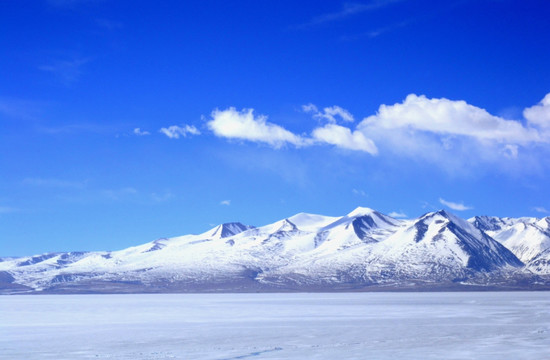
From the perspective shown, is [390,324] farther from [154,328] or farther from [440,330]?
[154,328]

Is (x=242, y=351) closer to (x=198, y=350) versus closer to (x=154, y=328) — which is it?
(x=198, y=350)

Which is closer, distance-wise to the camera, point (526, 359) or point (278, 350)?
point (526, 359)

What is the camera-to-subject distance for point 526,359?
51.0 m

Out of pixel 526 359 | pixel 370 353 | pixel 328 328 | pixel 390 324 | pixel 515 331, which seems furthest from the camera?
pixel 390 324

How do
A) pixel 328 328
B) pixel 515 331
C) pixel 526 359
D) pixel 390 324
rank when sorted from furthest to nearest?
pixel 390 324
pixel 328 328
pixel 515 331
pixel 526 359

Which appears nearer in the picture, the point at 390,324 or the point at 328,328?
the point at 328,328

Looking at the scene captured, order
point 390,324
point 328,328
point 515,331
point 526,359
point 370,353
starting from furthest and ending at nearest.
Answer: point 390,324
point 328,328
point 515,331
point 370,353
point 526,359

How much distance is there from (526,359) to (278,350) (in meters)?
18.9

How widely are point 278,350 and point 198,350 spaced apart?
21.2ft

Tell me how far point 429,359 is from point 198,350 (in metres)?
18.4

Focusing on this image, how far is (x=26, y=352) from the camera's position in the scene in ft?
184

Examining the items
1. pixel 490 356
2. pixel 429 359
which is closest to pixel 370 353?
pixel 429 359

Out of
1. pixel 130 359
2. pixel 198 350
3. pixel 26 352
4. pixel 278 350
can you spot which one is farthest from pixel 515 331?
pixel 26 352

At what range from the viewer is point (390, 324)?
87.6 m
